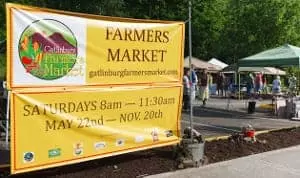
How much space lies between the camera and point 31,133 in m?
6.61

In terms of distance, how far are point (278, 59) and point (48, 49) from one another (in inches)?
503

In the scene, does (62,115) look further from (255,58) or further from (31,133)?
(255,58)

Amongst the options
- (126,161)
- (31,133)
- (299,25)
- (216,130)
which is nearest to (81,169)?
(126,161)

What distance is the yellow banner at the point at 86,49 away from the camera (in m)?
6.49

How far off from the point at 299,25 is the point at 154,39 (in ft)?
150

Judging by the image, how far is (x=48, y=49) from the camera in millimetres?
6832

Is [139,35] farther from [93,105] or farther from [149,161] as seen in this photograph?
[149,161]

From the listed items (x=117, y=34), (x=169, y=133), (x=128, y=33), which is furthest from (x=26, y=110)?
(x=169, y=133)

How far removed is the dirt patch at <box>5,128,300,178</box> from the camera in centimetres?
761

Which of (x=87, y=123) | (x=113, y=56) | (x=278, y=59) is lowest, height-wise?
(x=87, y=123)

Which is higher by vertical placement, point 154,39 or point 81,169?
point 154,39

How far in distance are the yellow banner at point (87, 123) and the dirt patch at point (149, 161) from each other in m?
0.29

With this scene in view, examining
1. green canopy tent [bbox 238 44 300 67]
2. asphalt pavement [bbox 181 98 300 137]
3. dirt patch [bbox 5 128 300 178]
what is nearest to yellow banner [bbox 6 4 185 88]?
dirt patch [bbox 5 128 300 178]

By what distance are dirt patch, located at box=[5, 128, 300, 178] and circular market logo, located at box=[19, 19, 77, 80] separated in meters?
1.59
